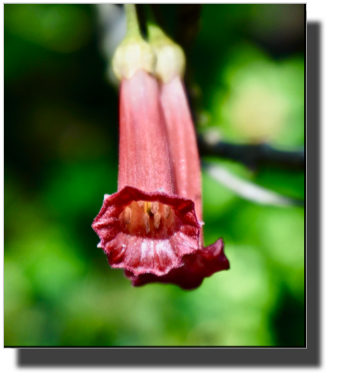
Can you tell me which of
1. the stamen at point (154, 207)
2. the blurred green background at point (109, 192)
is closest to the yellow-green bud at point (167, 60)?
the stamen at point (154, 207)

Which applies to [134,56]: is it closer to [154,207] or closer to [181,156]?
[181,156]

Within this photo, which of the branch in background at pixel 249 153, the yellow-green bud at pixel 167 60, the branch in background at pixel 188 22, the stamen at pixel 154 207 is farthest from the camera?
the branch in background at pixel 249 153

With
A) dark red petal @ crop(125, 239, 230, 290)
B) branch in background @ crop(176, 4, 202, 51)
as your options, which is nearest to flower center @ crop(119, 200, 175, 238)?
dark red petal @ crop(125, 239, 230, 290)

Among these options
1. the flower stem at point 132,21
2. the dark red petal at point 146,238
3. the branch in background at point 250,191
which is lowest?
the dark red petal at point 146,238

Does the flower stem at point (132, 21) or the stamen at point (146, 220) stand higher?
the flower stem at point (132, 21)

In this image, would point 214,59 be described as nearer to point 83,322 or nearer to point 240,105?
point 240,105

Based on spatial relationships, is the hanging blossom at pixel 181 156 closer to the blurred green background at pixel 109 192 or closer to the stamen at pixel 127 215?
the stamen at pixel 127 215

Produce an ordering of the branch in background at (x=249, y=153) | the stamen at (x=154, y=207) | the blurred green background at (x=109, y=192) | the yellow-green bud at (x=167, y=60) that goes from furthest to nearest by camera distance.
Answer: the blurred green background at (x=109, y=192) < the branch in background at (x=249, y=153) < the yellow-green bud at (x=167, y=60) < the stamen at (x=154, y=207)

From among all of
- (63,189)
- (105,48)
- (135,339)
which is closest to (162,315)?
(135,339)
